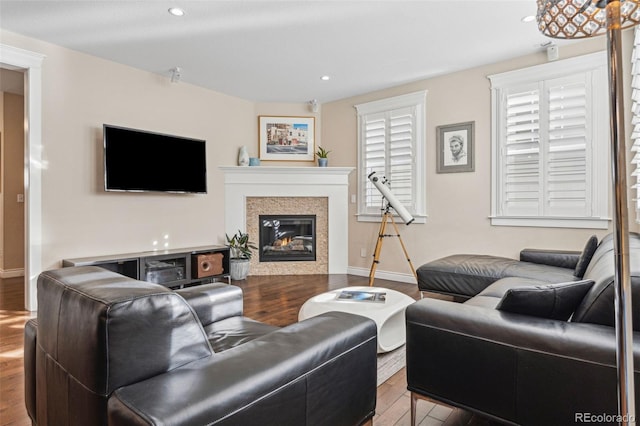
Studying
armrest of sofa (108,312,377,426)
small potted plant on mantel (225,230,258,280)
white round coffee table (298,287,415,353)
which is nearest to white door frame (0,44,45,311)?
small potted plant on mantel (225,230,258,280)

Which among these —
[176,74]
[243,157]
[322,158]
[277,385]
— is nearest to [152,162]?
[176,74]

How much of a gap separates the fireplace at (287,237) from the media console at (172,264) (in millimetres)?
845

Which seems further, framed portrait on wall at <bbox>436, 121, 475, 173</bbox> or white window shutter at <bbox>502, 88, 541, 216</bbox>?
framed portrait on wall at <bbox>436, 121, 475, 173</bbox>

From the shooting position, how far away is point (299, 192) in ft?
17.4

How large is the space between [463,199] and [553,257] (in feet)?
3.96

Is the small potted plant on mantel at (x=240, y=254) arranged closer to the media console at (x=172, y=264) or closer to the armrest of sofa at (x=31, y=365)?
the media console at (x=172, y=264)

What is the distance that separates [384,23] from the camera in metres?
3.17

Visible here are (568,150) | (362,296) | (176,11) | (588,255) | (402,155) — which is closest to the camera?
(588,255)

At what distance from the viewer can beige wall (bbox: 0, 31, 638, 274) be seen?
3.60 meters

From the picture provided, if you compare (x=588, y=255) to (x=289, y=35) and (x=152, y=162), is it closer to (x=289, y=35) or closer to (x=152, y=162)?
(x=289, y=35)

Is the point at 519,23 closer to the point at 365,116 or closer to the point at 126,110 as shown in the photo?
the point at 365,116

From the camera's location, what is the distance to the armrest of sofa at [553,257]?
3193 mm

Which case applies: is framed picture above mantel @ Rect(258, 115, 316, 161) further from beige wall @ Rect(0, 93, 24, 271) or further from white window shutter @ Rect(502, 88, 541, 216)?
beige wall @ Rect(0, 93, 24, 271)

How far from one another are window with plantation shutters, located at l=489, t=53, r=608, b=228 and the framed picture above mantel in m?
2.73
